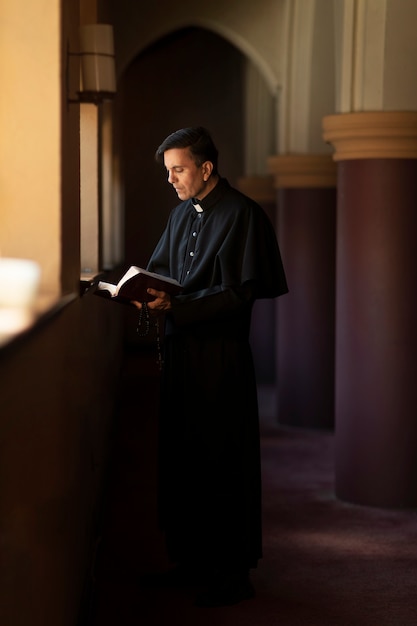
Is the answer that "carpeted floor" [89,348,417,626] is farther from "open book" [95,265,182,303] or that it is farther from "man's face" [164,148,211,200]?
"man's face" [164,148,211,200]

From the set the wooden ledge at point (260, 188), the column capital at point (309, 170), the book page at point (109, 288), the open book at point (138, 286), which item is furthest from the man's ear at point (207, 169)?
the wooden ledge at point (260, 188)

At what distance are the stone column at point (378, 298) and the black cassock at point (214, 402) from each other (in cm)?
213

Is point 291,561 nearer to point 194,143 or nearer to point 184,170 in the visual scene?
point 184,170

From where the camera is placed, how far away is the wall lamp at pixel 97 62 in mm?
5180

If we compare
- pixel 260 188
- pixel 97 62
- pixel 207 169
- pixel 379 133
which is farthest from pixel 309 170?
pixel 207 169

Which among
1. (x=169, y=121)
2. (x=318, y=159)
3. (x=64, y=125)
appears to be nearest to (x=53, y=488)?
(x=64, y=125)

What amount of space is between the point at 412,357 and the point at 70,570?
3427 millimetres

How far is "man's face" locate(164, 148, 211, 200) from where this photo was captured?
488 cm

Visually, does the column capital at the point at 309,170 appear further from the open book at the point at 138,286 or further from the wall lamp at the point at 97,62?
the open book at the point at 138,286

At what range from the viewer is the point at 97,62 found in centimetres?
525

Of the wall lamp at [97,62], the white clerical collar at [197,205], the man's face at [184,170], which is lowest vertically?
the white clerical collar at [197,205]

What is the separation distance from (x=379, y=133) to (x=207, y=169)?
7.50ft

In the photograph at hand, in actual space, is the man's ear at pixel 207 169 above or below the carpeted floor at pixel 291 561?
above

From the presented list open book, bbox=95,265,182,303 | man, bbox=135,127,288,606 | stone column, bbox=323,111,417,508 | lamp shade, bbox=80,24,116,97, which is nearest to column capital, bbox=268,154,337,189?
stone column, bbox=323,111,417,508
